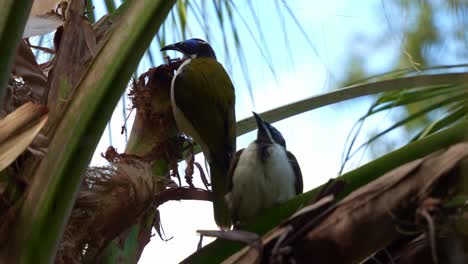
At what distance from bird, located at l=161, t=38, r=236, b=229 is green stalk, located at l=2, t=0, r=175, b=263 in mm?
1037

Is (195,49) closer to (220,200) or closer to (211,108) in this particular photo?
(211,108)

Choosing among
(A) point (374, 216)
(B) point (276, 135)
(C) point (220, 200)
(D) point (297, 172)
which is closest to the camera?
(A) point (374, 216)

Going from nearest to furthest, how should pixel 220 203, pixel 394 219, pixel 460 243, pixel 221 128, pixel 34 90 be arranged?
pixel 460 243, pixel 394 219, pixel 34 90, pixel 220 203, pixel 221 128

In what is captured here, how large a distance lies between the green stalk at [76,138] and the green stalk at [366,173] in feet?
1.06

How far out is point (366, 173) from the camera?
1720 mm

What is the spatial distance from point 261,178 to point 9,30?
117 cm

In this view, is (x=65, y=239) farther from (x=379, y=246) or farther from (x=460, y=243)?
(x=460, y=243)

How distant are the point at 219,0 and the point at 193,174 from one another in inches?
19.5

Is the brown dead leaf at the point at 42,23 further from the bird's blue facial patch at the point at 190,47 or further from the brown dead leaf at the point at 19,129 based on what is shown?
the bird's blue facial patch at the point at 190,47

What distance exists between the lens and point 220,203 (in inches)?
100

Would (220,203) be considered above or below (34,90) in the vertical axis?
below

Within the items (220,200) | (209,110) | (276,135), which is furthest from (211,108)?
(220,200)

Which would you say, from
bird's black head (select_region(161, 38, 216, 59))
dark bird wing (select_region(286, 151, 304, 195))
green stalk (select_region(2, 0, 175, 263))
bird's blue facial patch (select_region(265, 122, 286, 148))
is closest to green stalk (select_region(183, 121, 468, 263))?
green stalk (select_region(2, 0, 175, 263))

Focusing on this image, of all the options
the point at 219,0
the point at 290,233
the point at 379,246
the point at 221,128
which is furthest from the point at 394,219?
the point at 221,128
